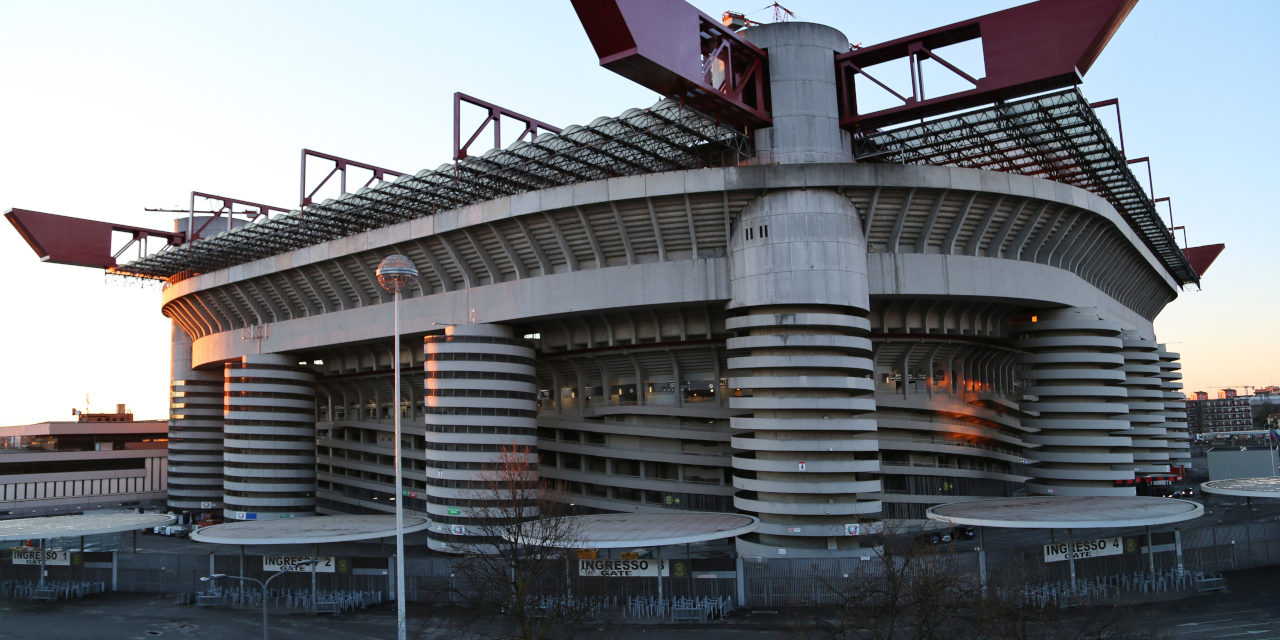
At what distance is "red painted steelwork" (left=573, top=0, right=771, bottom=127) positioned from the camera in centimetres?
3594

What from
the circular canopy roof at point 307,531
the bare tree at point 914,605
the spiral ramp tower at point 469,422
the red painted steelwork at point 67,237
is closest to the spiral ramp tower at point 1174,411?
the spiral ramp tower at point 469,422

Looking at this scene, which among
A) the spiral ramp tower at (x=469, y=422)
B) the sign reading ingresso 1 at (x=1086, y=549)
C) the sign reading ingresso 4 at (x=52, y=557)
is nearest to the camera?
the sign reading ingresso 1 at (x=1086, y=549)

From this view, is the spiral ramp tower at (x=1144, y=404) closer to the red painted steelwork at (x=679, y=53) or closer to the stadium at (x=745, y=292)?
the stadium at (x=745, y=292)

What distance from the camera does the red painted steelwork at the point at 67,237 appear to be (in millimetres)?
68812

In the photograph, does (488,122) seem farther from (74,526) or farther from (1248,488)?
(1248,488)

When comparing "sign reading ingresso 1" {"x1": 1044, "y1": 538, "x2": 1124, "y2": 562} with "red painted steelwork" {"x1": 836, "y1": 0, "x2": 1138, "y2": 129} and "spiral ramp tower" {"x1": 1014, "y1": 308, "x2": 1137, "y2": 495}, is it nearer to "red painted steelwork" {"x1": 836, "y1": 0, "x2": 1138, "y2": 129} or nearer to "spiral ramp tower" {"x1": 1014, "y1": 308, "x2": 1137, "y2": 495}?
"spiral ramp tower" {"x1": 1014, "y1": 308, "x2": 1137, "y2": 495}

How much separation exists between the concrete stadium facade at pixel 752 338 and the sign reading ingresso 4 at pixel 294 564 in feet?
26.5

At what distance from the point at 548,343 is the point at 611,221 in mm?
12101

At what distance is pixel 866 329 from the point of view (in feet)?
150

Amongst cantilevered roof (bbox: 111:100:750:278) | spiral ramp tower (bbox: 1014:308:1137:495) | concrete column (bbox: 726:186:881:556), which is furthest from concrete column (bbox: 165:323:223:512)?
spiral ramp tower (bbox: 1014:308:1137:495)

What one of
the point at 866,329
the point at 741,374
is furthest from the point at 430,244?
the point at 866,329

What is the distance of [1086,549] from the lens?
37531 mm

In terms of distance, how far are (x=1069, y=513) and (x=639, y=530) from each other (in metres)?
17.9

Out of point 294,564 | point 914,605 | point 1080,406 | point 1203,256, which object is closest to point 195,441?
point 294,564
